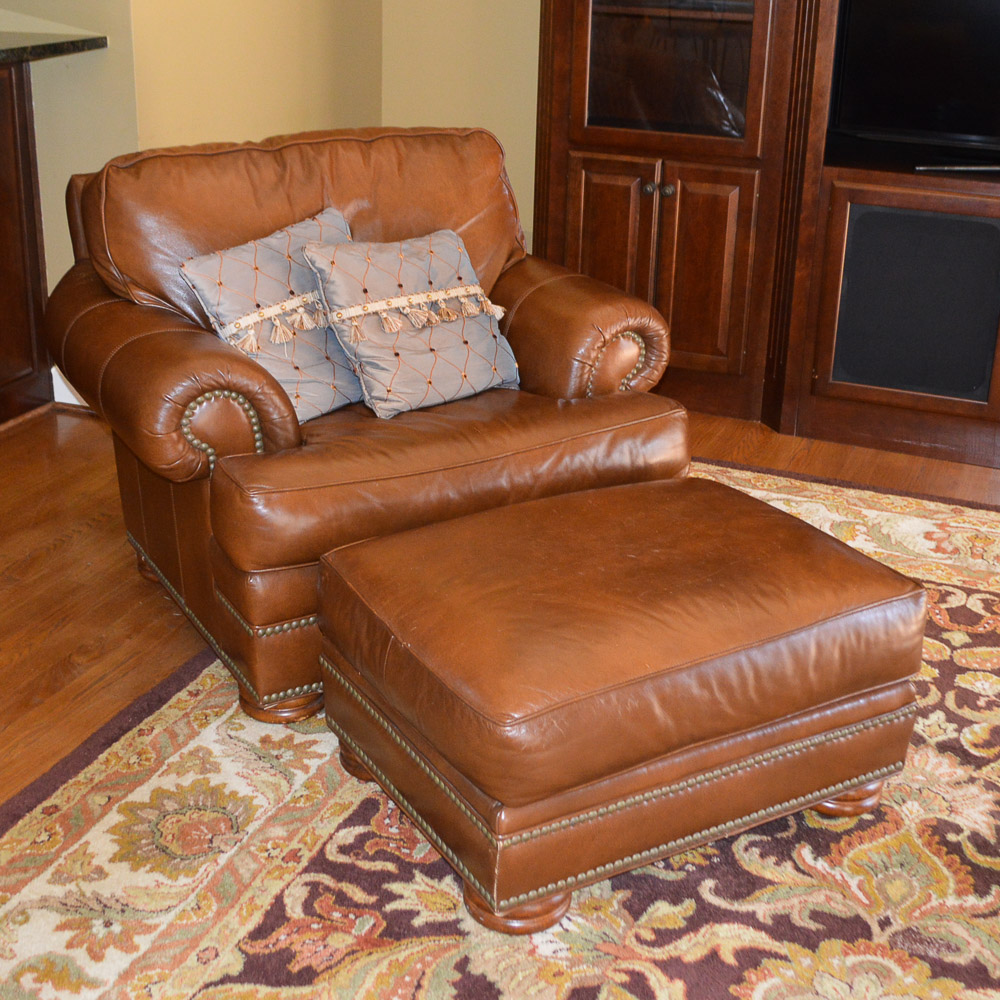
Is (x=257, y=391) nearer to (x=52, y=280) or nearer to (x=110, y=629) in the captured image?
(x=110, y=629)

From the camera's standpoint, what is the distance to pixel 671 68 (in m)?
3.51

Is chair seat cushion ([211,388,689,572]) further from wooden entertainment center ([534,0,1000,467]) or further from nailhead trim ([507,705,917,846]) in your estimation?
wooden entertainment center ([534,0,1000,467])

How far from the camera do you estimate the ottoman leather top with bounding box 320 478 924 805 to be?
1.57 metres

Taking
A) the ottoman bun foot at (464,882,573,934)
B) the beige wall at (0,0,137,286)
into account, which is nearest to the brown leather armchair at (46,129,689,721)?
the ottoman bun foot at (464,882,573,934)

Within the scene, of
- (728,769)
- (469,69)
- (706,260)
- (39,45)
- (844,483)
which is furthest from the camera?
(469,69)

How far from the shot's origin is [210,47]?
3.56 meters

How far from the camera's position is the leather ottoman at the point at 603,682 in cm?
158

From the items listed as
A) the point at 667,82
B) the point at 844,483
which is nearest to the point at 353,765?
the point at 844,483

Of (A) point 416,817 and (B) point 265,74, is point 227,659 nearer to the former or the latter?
(A) point 416,817

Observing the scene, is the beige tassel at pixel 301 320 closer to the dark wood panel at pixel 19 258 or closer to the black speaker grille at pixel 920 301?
the dark wood panel at pixel 19 258

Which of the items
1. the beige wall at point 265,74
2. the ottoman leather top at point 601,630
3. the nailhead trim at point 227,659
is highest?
the beige wall at point 265,74

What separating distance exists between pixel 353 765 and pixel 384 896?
295 millimetres

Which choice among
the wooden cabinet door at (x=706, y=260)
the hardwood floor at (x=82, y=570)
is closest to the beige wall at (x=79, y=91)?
the hardwood floor at (x=82, y=570)

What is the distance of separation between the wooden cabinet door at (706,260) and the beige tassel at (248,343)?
1677mm
